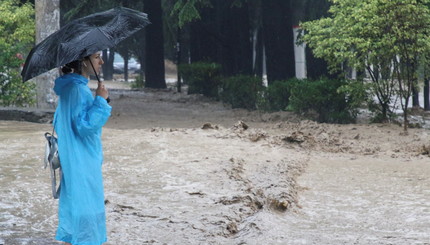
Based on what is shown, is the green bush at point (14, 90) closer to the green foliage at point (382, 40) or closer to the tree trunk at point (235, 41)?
the green foliage at point (382, 40)

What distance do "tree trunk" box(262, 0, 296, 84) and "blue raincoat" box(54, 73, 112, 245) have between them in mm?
18180

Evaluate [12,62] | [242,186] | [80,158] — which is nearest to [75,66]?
[80,158]

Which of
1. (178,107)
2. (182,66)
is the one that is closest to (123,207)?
(178,107)

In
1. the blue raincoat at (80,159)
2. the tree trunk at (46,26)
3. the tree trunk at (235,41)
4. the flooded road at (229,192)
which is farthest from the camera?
the tree trunk at (235,41)

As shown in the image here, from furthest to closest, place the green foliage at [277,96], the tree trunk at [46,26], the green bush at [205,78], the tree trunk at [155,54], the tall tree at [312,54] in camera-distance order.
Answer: the tree trunk at [155,54] → the green bush at [205,78] → the tall tree at [312,54] → the green foliage at [277,96] → the tree trunk at [46,26]

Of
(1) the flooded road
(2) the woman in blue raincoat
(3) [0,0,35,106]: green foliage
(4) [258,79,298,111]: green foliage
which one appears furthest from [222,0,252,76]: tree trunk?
(2) the woman in blue raincoat

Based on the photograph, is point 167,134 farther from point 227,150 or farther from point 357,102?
point 357,102

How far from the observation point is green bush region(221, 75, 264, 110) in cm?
2219

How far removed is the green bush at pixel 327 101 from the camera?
18000 millimetres

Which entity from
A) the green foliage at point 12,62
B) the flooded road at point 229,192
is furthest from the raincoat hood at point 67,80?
the green foliage at point 12,62

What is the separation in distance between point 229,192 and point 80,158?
160 inches

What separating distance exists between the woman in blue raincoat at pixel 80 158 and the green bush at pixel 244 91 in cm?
1687

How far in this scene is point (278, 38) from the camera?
23.0m

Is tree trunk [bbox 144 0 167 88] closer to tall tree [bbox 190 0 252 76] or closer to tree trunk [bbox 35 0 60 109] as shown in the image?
tall tree [bbox 190 0 252 76]
